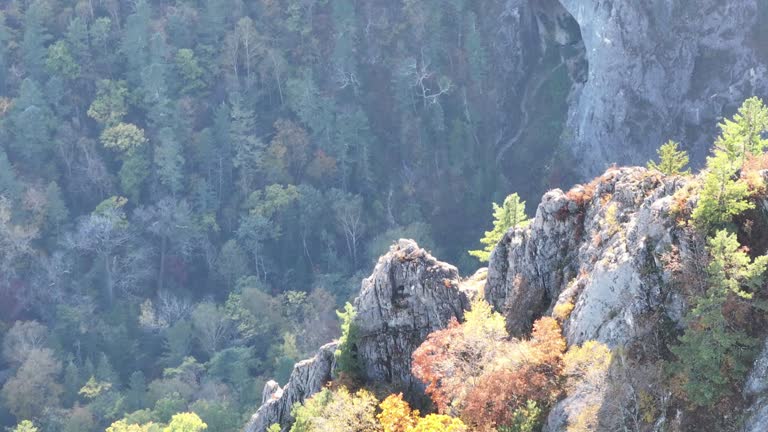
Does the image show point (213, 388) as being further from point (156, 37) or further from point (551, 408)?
point (551, 408)

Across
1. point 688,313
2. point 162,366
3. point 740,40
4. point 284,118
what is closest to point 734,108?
point 740,40

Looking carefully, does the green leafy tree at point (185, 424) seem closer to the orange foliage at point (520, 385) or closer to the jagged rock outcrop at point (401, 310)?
the jagged rock outcrop at point (401, 310)

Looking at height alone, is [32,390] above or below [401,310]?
above

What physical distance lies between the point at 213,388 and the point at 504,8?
40071 millimetres

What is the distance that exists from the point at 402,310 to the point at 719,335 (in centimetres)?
1419

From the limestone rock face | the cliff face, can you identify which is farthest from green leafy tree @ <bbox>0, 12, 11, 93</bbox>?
the limestone rock face

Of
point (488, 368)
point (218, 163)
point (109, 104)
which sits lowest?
point (488, 368)

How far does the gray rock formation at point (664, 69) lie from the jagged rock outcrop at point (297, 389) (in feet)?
139

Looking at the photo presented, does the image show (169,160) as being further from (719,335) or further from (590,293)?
(719,335)

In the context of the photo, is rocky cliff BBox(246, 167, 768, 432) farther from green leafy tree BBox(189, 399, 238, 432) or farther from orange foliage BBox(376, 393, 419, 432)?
green leafy tree BBox(189, 399, 238, 432)

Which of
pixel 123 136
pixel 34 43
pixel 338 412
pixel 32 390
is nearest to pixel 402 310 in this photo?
pixel 338 412

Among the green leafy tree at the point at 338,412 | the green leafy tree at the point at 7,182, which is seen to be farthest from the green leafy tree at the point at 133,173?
the green leafy tree at the point at 338,412

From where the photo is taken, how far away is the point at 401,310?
35906mm

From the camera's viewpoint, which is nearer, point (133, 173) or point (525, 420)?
point (525, 420)
